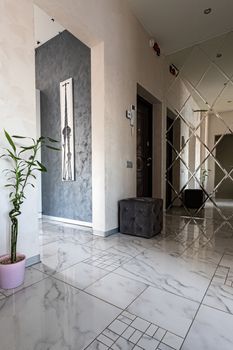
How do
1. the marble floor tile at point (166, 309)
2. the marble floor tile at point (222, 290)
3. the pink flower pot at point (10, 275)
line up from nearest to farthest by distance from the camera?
the marble floor tile at point (166, 309), the marble floor tile at point (222, 290), the pink flower pot at point (10, 275)

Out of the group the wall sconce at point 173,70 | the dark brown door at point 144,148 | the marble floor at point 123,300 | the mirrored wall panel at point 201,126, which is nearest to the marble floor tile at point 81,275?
the marble floor at point 123,300

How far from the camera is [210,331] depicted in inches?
43.6

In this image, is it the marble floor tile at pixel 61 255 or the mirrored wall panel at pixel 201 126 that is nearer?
the marble floor tile at pixel 61 255

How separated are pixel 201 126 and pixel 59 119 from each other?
2.73 m

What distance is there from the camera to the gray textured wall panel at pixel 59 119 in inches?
122

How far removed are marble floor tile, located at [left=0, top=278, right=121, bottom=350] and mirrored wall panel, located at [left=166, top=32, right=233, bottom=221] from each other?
3331 millimetres

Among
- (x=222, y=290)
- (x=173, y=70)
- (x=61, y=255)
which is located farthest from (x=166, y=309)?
(x=173, y=70)

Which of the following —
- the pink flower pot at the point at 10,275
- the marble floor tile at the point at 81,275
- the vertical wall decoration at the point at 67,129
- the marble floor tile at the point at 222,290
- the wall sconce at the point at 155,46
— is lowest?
the marble floor tile at the point at 222,290

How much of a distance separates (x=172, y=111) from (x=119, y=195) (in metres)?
2.69

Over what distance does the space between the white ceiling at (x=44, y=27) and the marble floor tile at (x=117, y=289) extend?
3.53 meters

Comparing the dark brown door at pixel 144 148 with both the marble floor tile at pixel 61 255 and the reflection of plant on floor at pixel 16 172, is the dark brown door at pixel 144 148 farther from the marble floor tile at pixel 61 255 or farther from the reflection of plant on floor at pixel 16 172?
the reflection of plant on floor at pixel 16 172

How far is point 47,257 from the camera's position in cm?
206

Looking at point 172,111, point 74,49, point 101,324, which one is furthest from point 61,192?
point 172,111

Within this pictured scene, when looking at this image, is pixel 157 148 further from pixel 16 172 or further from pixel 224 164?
pixel 16 172
